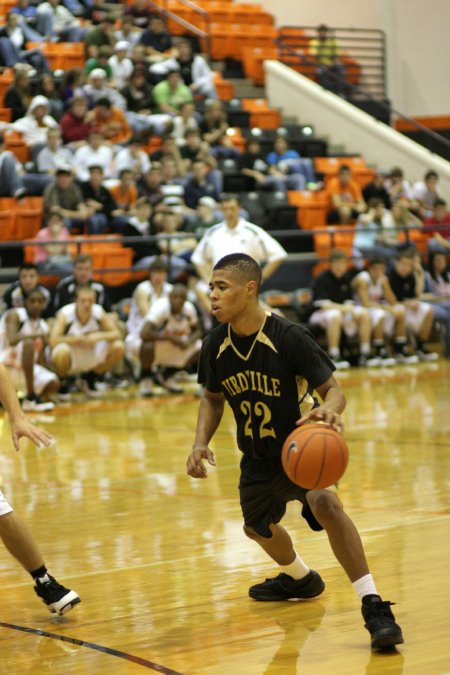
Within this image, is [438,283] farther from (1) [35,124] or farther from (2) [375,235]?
(1) [35,124]

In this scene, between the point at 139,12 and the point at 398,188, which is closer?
the point at 398,188

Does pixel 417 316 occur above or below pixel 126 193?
below

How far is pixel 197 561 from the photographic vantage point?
6.02 m

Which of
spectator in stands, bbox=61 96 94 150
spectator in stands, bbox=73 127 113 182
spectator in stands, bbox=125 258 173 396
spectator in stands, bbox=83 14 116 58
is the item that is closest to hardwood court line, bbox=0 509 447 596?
spectator in stands, bbox=125 258 173 396

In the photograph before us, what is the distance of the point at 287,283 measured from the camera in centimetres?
1630

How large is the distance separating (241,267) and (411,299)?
37.7ft

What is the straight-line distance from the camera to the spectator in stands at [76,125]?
16.9 metres

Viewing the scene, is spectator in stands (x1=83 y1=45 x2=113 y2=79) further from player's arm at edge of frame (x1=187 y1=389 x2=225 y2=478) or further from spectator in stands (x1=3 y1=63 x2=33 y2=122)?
player's arm at edge of frame (x1=187 y1=389 x2=225 y2=478)

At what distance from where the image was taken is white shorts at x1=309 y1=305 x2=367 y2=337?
15289 millimetres

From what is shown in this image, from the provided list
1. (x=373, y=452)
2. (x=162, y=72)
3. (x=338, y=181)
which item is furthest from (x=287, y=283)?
(x=373, y=452)

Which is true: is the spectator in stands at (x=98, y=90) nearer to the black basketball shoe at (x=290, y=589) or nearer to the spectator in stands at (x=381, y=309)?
the spectator in stands at (x=381, y=309)

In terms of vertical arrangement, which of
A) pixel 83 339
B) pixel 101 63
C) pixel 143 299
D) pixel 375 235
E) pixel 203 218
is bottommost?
pixel 83 339

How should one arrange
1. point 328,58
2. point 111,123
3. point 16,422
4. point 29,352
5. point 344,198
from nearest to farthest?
point 16,422 → point 29,352 → point 111,123 → point 344,198 → point 328,58

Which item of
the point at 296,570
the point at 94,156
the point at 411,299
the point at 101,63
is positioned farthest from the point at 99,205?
the point at 296,570
